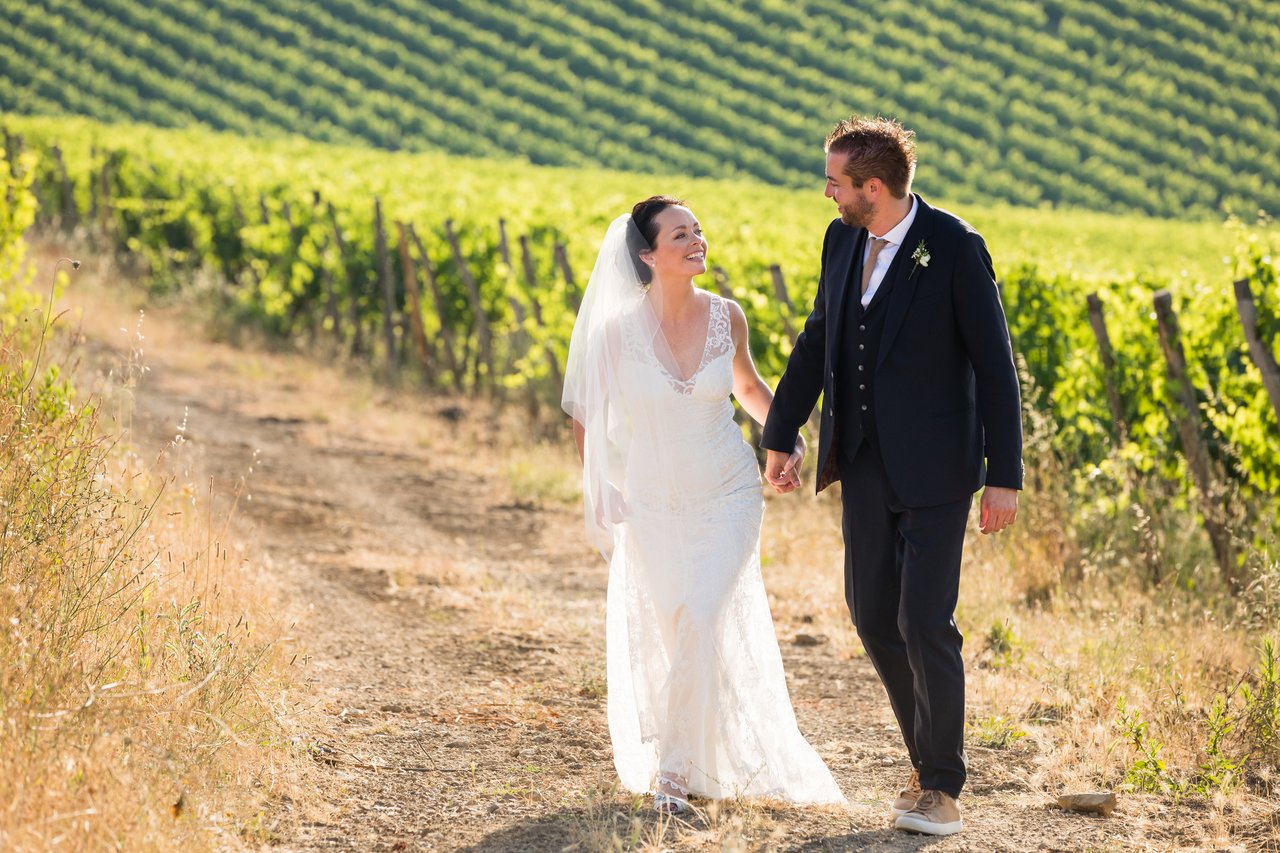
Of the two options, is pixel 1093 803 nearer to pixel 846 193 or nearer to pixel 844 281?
pixel 844 281

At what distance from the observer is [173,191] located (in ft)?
58.1

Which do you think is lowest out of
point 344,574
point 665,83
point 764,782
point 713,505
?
point 344,574

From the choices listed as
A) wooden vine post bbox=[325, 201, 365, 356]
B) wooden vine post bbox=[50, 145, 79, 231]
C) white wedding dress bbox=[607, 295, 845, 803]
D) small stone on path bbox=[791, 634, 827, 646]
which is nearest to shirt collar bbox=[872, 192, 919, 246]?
white wedding dress bbox=[607, 295, 845, 803]

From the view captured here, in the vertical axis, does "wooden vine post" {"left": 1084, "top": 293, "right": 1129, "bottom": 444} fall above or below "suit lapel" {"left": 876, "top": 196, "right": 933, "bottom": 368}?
below

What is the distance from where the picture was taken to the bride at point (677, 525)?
4.27 metres

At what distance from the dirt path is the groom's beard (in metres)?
1.78

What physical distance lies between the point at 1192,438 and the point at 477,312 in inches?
269

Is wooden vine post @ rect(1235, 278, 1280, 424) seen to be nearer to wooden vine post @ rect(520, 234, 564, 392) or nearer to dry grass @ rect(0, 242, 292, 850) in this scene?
dry grass @ rect(0, 242, 292, 850)

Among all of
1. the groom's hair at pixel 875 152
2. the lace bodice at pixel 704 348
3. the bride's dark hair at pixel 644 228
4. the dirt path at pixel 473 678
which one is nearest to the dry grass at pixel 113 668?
the dirt path at pixel 473 678

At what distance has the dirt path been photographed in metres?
4.04

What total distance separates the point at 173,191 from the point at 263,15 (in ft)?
126

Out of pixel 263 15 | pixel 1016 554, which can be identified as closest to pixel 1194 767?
pixel 1016 554

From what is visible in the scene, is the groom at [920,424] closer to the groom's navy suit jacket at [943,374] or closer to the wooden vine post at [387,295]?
the groom's navy suit jacket at [943,374]

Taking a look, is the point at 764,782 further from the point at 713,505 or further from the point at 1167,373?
the point at 1167,373
